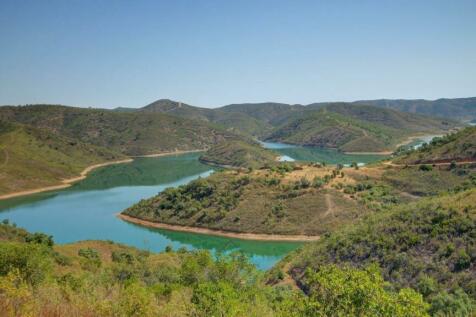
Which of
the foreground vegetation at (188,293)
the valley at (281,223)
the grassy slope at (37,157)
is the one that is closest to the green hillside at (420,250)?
the valley at (281,223)

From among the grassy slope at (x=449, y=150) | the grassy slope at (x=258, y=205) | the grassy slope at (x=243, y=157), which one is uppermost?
the grassy slope at (x=449, y=150)

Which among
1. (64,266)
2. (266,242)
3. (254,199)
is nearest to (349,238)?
(266,242)

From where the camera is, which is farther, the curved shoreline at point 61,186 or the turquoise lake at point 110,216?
the curved shoreline at point 61,186

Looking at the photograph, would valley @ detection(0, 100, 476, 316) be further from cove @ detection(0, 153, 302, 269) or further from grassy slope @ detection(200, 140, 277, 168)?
grassy slope @ detection(200, 140, 277, 168)

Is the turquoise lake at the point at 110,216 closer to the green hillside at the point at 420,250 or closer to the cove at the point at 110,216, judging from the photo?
the cove at the point at 110,216

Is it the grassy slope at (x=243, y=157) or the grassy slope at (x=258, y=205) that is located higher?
the grassy slope at (x=243, y=157)

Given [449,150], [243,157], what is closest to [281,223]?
[449,150]

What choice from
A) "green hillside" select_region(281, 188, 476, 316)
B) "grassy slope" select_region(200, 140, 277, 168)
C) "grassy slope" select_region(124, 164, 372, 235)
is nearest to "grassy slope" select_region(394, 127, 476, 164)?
"grassy slope" select_region(124, 164, 372, 235)
